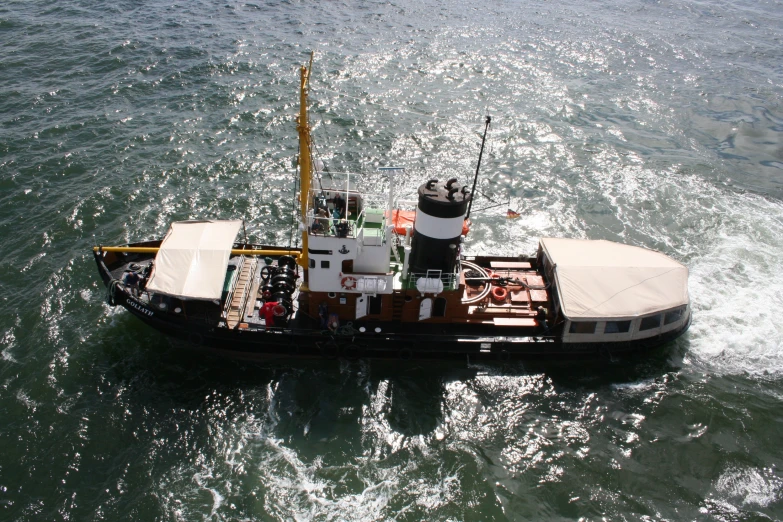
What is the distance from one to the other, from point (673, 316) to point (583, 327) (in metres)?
3.87

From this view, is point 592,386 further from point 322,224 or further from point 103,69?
point 103,69

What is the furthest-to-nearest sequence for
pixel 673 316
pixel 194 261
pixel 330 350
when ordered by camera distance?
pixel 673 316
pixel 330 350
pixel 194 261

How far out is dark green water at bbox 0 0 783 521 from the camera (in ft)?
56.0

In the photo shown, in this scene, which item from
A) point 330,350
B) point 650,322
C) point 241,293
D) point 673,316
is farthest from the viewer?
point 241,293

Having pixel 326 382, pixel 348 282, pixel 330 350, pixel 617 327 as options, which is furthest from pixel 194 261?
pixel 617 327

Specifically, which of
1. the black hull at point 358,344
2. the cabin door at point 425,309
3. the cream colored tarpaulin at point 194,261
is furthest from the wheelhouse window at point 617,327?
the cream colored tarpaulin at point 194,261

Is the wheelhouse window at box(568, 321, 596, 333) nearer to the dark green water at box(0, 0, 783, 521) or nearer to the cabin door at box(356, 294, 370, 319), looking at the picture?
the dark green water at box(0, 0, 783, 521)

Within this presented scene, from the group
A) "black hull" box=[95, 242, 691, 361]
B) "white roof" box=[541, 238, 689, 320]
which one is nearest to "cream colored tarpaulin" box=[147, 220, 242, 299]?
"black hull" box=[95, 242, 691, 361]

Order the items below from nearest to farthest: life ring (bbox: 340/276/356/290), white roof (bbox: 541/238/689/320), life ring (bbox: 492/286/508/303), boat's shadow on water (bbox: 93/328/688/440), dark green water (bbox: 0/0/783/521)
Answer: dark green water (bbox: 0/0/783/521) → boat's shadow on water (bbox: 93/328/688/440) → life ring (bbox: 340/276/356/290) → white roof (bbox: 541/238/689/320) → life ring (bbox: 492/286/508/303)

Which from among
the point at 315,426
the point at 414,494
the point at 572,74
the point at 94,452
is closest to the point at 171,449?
the point at 94,452

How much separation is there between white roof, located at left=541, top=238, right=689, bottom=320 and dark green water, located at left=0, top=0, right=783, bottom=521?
9.61 feet

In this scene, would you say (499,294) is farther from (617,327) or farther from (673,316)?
(673,316)

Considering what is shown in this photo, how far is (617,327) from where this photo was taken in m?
20.5

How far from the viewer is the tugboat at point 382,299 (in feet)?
64.2
